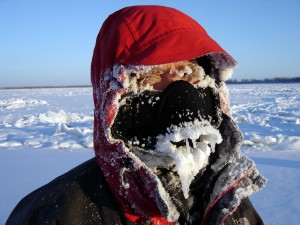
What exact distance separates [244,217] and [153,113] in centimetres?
58

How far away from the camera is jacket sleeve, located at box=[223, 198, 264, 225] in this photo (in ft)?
3.92

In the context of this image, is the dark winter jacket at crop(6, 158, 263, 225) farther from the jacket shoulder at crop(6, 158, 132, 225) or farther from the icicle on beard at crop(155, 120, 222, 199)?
the icicle on beard at crop(155, 120, 222, 199)

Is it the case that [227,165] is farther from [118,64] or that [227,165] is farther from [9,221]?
[9,221]

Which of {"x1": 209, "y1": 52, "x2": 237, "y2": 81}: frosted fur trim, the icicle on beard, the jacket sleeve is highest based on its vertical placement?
{"x1": 209, "y1": 52, "x2": 237, "y2": 81}: frosted fur trim

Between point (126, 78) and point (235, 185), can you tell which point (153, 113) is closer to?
point (126, 78)

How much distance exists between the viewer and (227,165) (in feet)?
3.88

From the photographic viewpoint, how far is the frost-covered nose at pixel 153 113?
1081mm

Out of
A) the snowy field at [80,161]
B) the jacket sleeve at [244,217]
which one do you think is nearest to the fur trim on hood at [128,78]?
the jacket sleeve at [244,217]

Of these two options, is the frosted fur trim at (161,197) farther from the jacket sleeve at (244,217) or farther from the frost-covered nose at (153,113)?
the jacket sleeve at (244,217)

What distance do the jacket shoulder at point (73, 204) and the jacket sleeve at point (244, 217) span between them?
0.45m

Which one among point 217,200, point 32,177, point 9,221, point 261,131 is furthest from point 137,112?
point 261,131

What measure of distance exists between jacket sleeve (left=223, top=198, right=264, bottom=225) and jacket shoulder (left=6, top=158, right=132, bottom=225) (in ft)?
1.48

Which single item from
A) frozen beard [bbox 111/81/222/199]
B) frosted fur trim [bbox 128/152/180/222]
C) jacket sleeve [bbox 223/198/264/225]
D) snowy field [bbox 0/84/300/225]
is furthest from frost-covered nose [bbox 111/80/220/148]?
snowy field [bbox 0/84/300/225]

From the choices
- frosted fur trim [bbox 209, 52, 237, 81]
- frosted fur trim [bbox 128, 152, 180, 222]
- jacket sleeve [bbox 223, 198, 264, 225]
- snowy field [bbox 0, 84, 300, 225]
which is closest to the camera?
frosted fur trim [bbox 128, 152, 180, 222]
